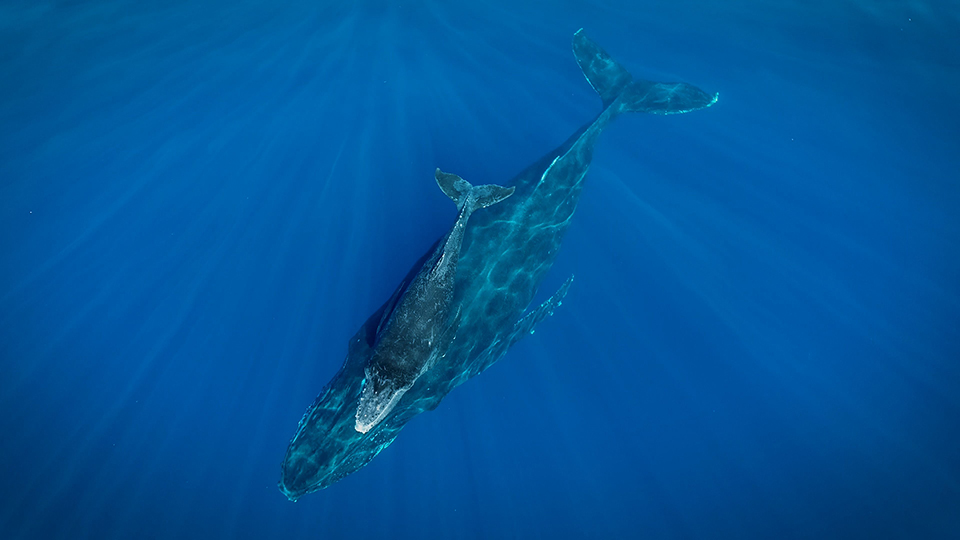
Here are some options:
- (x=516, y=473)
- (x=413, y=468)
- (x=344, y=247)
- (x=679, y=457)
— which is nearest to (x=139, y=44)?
(x=344, y=247)

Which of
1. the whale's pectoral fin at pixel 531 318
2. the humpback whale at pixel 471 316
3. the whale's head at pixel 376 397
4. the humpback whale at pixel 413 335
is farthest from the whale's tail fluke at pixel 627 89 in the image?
the whale's head at pixel 376 397

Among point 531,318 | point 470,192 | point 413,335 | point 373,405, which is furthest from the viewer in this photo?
point 531,318

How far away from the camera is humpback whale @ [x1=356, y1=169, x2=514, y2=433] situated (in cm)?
617

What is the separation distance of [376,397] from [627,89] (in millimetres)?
10164

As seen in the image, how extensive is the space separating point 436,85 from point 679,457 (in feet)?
38.7

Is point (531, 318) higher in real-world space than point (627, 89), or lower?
lower

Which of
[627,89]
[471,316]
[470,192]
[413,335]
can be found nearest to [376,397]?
[413,335]

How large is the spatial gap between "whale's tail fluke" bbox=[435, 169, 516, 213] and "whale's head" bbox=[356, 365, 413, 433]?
2951mm

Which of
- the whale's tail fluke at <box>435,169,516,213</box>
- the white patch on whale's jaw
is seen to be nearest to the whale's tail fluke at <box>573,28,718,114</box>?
the whale's tail fluke at <box>435,169,516,213</box>

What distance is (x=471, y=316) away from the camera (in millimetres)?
7988

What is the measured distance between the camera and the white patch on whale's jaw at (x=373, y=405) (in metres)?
6.05

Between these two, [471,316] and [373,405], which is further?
[471,316]

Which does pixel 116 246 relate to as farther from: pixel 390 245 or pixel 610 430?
pixel 610 430

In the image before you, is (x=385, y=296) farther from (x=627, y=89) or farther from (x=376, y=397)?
(x=627, y=89)
